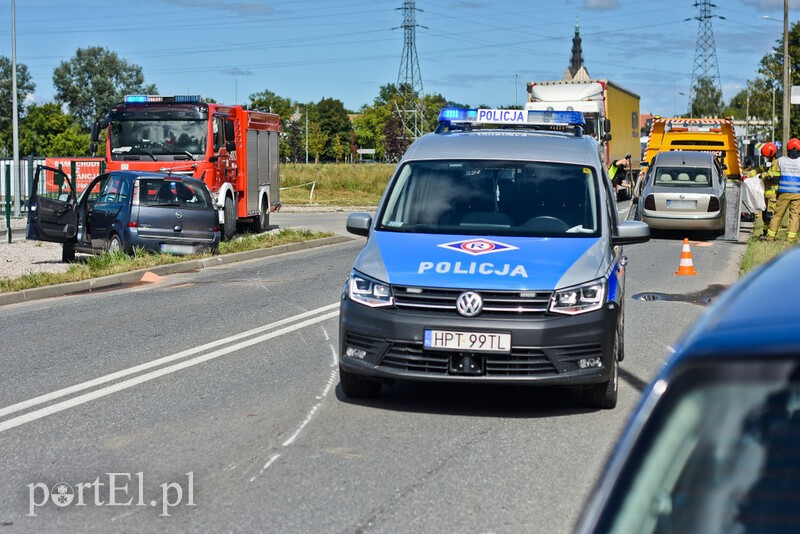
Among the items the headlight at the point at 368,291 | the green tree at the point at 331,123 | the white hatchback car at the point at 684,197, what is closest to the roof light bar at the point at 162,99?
the white hatchback car at the point at 684,197

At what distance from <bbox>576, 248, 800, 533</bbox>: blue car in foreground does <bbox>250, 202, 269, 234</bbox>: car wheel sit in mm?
26757

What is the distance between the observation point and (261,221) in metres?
29.0

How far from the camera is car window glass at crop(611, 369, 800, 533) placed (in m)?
1.80

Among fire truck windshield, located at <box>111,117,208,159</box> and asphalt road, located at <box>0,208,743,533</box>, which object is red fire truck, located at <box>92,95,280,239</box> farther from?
asphalt road, located at <box>0,208,743,533</box>

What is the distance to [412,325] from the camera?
728 cm

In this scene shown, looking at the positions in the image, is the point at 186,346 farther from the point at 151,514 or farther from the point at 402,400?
the point at 151,514

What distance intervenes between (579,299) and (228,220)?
18602 millimetres

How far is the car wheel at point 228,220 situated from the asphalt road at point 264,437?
12481mm

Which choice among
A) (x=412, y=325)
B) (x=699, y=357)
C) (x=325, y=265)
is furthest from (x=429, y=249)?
(x=325, y=265)

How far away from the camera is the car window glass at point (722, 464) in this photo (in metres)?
1.80

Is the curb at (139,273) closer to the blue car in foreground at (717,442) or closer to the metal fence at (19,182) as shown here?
the metal fence at (19,182)

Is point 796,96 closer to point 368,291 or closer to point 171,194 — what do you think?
point 171,194

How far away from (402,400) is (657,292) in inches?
295

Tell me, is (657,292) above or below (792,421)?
below
